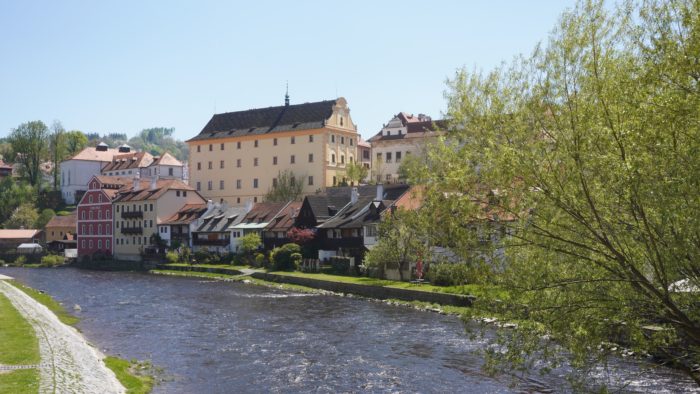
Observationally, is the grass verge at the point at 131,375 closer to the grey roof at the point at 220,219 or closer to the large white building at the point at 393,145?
the grey roof at the point at 220,219

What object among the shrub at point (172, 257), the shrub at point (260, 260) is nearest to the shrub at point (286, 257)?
the shrub at point (260, 260)

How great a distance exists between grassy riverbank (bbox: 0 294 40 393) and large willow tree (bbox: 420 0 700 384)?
1254 cm

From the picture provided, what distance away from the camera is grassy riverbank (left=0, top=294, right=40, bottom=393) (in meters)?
18.3

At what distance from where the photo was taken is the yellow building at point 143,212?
91.4 m

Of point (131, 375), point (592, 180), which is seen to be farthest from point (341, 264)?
point (592, 180)

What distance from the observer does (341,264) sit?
2370 inches

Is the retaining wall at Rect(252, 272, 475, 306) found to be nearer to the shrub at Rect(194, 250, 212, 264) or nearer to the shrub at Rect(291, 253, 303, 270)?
the shrub at Rect(291, 253, 303, 270)

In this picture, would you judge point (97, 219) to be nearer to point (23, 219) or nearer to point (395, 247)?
point (23, 219)

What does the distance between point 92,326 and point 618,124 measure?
32.7 meters

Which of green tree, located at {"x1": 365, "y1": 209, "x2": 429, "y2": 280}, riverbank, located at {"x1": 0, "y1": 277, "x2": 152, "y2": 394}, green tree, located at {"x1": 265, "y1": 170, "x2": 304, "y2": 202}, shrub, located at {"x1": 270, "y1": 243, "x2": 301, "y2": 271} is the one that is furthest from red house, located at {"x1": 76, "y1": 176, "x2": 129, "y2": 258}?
riverbank, located at {"x1": 0, "y1": 277, "x2": 152, "y2": 394}

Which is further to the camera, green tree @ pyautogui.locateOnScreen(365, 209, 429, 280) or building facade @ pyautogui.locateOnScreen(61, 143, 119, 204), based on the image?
building facade @ pyautogui.locateOnScreen(61, 143, 119, 204)

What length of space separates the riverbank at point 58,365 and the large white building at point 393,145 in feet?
214

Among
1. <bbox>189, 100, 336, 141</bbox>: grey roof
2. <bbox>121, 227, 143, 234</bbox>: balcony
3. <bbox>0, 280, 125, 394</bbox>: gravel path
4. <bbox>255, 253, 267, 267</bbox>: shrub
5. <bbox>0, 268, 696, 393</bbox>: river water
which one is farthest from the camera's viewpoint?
<bbox>189, 100, 336, 141</bbox>: grey roof

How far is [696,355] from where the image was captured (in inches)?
536
